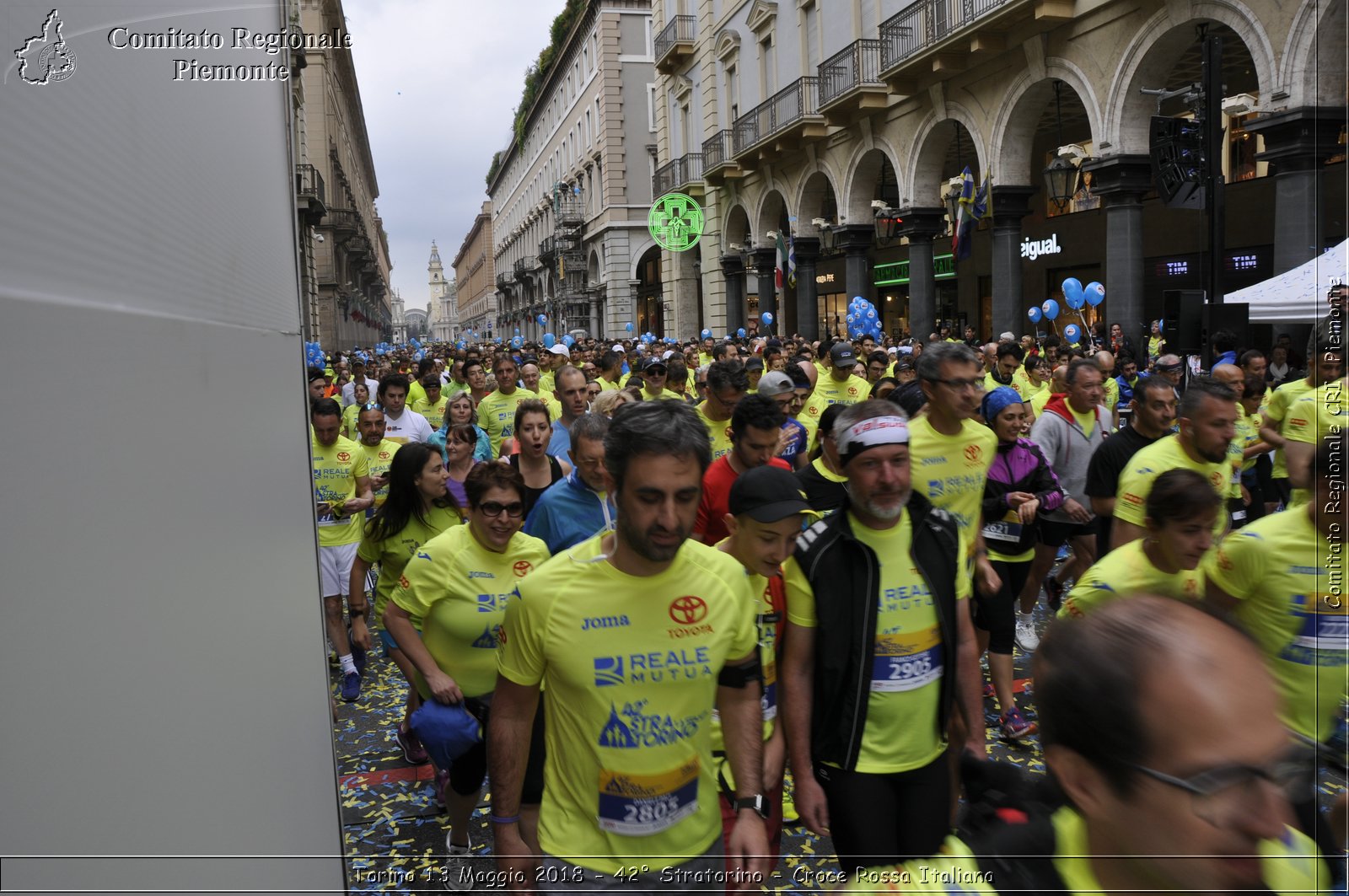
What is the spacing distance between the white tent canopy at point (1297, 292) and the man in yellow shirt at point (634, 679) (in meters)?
9.53

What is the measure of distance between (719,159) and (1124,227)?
1857cm

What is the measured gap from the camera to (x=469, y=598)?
4.14 metres

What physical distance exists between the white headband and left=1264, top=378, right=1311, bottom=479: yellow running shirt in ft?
16.8

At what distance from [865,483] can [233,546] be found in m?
2.53

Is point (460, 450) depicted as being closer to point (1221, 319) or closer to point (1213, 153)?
point (1221, 319)

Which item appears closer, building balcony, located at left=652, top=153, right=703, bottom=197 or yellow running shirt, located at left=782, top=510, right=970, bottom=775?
yellow running shirt, located at left=782, top=510, right=970, bottom=775

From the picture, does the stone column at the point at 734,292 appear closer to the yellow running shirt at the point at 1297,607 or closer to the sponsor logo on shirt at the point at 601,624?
the yellow running shirt at the point at 1297,607

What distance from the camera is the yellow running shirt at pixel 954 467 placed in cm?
496

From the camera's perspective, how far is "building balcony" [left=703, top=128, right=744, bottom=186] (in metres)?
31.8

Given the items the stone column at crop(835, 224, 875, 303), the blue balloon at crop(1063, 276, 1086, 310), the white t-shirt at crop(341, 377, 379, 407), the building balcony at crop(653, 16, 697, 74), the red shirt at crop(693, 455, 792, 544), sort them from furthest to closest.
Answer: the building balcony at crop(653, 16, 697, 74), the stone column at crop(835, 224, 875, 303), the blue balloon at crop(1063, 276, 1086, 310), the white t-shirt at crop(341, 377, 379, 407), the red shirt at crop(693, 455, 792, 544)

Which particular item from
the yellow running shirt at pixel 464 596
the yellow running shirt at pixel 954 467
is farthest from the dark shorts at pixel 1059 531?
the yellow running shirt at pixel 464 596

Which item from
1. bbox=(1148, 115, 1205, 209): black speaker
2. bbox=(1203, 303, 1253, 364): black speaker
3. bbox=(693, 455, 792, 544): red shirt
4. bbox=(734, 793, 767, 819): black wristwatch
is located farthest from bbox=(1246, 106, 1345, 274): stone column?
bbox=(734, 793, 767, 819): black wristwatch

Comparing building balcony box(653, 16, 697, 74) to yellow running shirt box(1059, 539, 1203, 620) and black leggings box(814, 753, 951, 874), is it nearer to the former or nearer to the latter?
yellow running shirt box(1059, 539, 1203, 620)

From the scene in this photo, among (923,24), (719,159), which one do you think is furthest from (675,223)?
(719,159)
